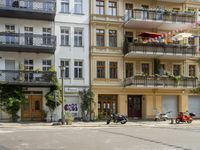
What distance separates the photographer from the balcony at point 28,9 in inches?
1389

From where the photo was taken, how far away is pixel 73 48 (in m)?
38.6

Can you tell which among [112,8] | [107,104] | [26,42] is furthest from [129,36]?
[26,42]

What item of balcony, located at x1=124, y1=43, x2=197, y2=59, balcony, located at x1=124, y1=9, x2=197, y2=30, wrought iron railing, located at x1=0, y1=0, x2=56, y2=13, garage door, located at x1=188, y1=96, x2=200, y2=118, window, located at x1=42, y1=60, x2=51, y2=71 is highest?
wrought iron railing, located at x1=0, y1=0, x2=56, y2=13

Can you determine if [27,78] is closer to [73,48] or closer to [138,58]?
[73,48]

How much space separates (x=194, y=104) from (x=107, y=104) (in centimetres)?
1029

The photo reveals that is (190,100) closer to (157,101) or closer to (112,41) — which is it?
(157,101)

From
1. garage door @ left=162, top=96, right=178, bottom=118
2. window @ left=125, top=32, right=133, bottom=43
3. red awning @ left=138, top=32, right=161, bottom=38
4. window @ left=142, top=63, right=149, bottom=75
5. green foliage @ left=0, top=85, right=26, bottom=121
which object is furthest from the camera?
garage door @ left=162, top=96, right=178, bottom=118

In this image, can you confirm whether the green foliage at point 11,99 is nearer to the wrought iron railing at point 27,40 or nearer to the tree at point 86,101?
the wrought iron railing at point 27,40

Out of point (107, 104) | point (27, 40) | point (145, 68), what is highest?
point (27, 40)

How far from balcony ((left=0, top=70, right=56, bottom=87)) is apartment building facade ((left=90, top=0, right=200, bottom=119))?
4.95 metres

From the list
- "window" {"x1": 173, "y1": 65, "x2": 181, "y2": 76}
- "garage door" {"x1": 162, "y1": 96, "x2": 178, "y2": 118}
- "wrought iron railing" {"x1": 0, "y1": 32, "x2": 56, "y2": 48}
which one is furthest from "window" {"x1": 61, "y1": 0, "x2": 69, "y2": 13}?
"garage door" {"x1": 162, "y1": 96, "x2": 178, "y2": 118}

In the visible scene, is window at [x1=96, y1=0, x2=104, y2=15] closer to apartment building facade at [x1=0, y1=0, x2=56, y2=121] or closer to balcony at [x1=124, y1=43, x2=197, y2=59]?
balcony at [x1=124, y1=43, x2=197, y2=59]

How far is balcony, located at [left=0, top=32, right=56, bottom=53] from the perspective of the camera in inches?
1393

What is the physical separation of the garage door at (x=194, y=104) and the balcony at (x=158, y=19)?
312 inches
